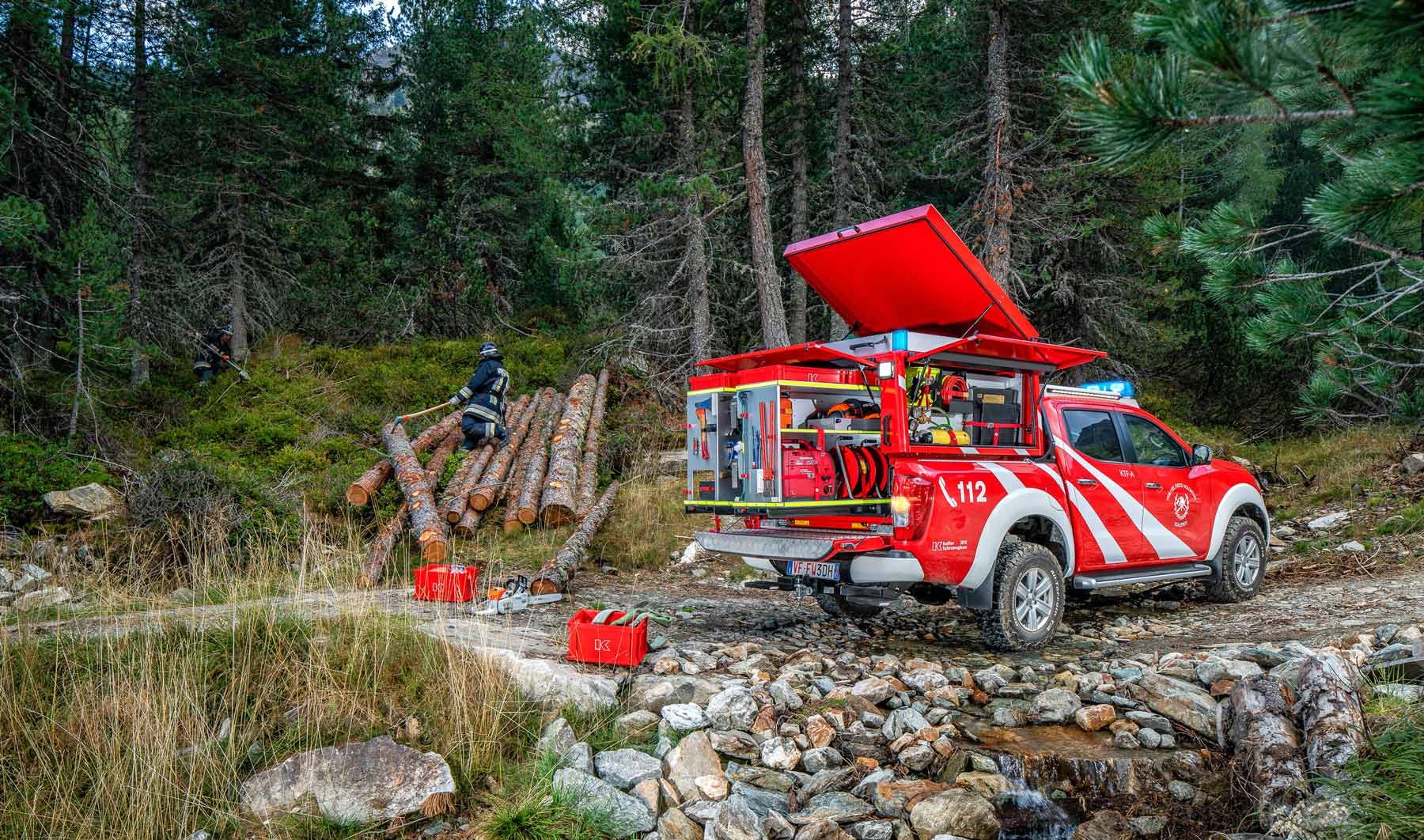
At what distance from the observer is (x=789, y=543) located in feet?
20.9

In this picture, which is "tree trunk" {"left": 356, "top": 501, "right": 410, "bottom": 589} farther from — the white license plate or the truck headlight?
the truck headlight

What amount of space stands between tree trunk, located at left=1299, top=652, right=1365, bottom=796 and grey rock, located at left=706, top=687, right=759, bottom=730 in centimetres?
276

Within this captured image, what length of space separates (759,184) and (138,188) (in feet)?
41.7

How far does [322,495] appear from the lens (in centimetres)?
1188

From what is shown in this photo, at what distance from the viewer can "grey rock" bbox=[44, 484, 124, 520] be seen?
10.8 m

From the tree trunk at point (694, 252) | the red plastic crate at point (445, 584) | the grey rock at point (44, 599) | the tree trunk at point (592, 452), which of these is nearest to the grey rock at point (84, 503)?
the grey rock at point (44, 599)

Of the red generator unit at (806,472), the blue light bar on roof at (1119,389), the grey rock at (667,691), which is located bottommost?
the grey rock at (667,691)

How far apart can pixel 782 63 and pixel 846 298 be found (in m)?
12.2

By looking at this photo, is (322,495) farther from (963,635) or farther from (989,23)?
(989,23)

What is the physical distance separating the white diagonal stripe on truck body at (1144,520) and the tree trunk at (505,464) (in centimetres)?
734

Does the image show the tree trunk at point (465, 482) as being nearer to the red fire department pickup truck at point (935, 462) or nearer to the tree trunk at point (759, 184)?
the tree trunk at point (759, 184)

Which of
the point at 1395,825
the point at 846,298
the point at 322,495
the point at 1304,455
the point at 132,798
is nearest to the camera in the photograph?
the point at 1395,825

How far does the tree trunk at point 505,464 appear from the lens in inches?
451

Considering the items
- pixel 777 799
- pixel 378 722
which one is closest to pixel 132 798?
pixel 378 722
